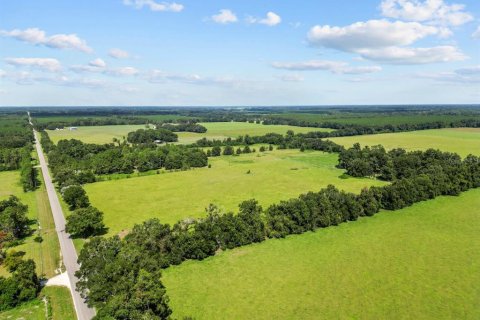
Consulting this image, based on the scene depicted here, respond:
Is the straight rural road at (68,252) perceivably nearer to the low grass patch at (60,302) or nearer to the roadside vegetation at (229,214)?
the low grass patch at (60,302)

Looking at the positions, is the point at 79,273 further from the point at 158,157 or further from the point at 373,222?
the point at 158,157

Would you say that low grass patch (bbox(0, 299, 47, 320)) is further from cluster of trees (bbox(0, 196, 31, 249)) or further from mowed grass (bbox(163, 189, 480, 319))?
cluster of trees (bbox(0, 196, 31, 249))

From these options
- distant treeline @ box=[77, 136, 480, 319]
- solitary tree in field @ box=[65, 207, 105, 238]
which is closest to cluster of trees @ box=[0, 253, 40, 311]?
distant treeline @ box=[77, 136, 480, 319]

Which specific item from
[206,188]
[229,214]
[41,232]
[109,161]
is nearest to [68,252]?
[41,232]

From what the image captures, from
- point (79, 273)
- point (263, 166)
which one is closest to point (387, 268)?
point (79, 273)

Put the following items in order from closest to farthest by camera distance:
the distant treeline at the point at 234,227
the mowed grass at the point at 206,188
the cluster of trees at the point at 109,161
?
the distant treeline at the point at 234,227, the mowed grass at the point at 206,188, the cluster of trees at the point at 109,161

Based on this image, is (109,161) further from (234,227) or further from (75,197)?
(234,227)

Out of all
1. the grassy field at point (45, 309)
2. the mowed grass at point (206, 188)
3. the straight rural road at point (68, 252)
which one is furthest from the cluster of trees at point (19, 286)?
the mowed grass at point (206, 188)
